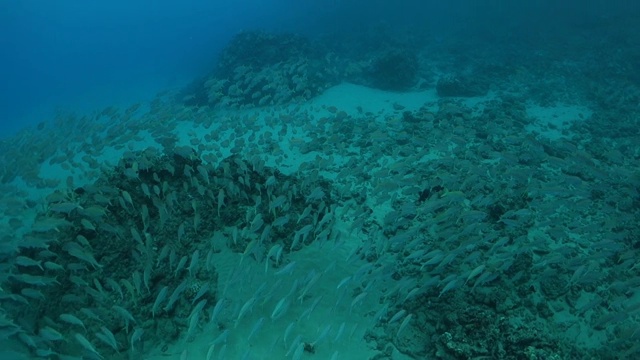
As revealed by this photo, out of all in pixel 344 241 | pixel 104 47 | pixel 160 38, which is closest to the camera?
pixel 344 241

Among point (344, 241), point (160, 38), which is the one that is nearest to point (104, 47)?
point (160, 38)

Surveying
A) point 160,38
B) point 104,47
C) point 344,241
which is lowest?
point 160,38

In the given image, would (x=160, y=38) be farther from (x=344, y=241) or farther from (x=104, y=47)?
(x=344, y=241)

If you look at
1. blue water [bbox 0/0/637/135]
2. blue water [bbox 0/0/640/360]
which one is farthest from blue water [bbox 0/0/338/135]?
blue water [bbox 0/0/640/360]

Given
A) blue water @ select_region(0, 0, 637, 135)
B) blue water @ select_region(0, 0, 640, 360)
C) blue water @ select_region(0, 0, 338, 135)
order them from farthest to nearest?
1. blue water @ select_region(0, 0, 338, 135)
2. blue water @ select_region(0, 0, 637, 135)
3. blue water @ select_region(0, 0, 640, 360)

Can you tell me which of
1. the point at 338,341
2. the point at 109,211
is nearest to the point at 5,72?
the point at 109,211

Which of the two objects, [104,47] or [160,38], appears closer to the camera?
[104,47]

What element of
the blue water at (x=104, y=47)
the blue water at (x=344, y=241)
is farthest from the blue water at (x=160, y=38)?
the blue water at (x=344, y=241)

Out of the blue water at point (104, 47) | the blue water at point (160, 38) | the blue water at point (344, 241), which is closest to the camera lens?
the blue water at point (344, 241)

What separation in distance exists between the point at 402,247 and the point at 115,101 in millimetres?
39057

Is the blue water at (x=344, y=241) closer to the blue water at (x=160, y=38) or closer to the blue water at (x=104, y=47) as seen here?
the blue water at (x=160, y=38)

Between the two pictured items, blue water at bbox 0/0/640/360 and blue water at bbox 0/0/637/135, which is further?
blue water at bbox 0/0/637/135

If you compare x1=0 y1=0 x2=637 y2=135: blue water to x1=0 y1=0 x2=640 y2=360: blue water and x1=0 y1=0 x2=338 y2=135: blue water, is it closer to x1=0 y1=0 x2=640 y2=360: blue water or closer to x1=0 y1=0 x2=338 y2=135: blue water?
x1=0 y1=0 x2=338 y2=135: blue water

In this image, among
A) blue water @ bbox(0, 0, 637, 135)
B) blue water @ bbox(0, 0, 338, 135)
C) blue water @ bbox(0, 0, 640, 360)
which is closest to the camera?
blue water @ bbox(0, 0, 640, 360)
